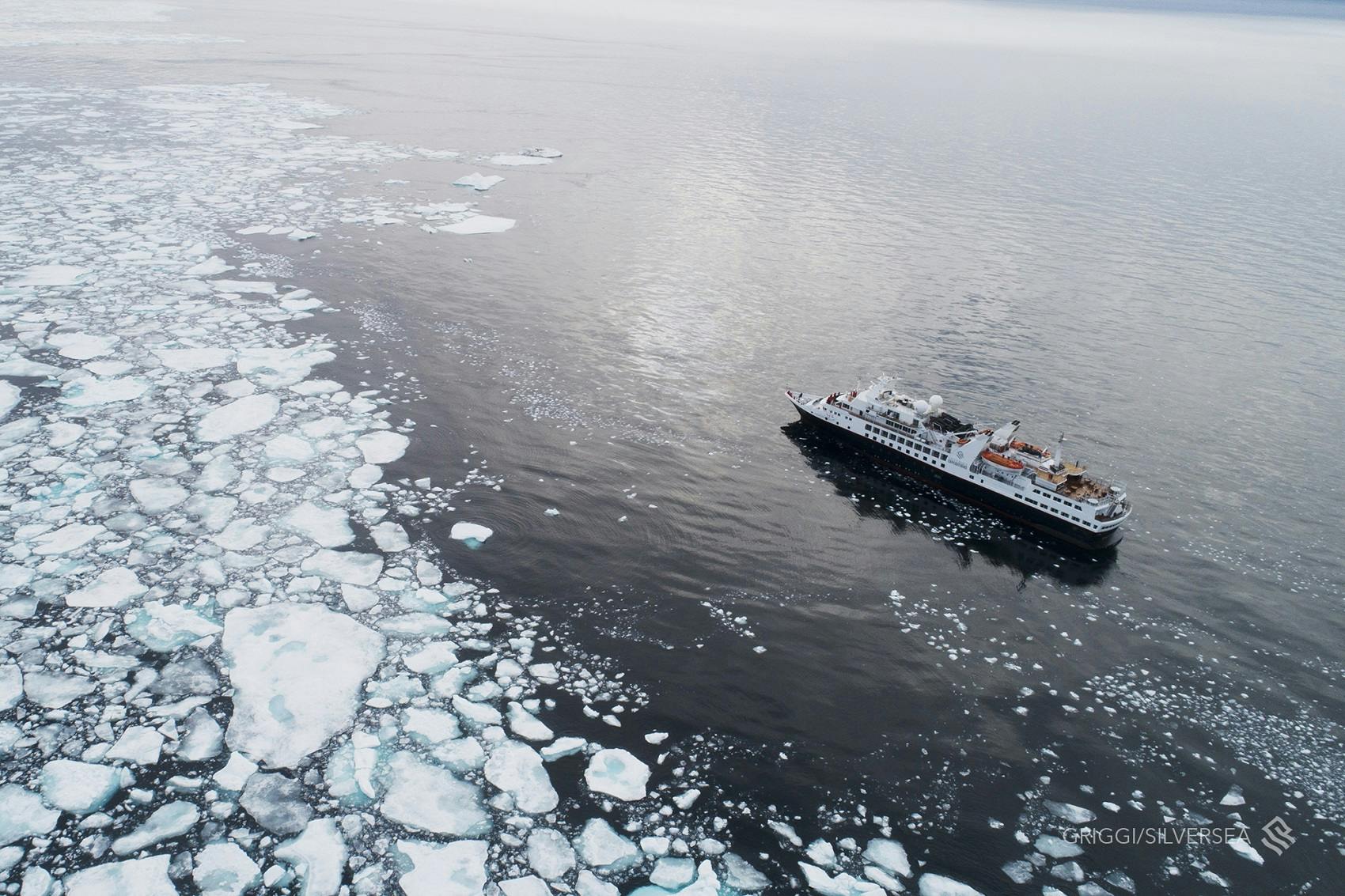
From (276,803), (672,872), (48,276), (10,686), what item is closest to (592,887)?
(672,872)

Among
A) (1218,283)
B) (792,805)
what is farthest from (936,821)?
(1218,283)

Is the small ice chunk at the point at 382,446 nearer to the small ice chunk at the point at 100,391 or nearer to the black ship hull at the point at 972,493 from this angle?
the small ice chunk at the point at 100,391

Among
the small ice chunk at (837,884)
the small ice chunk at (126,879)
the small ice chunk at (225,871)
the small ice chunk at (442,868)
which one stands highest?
the small ice chunk at (837,884)

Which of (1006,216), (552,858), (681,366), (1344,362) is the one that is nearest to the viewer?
(552,858)

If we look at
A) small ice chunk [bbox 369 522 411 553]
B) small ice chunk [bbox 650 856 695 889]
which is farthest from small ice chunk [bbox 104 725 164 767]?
small ice chunk [bbox 650 856 695 889]

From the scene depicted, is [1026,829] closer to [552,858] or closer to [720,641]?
[720,641]

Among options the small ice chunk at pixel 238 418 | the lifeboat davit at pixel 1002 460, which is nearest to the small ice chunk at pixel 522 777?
the small ice chunk at pixel 238 418
